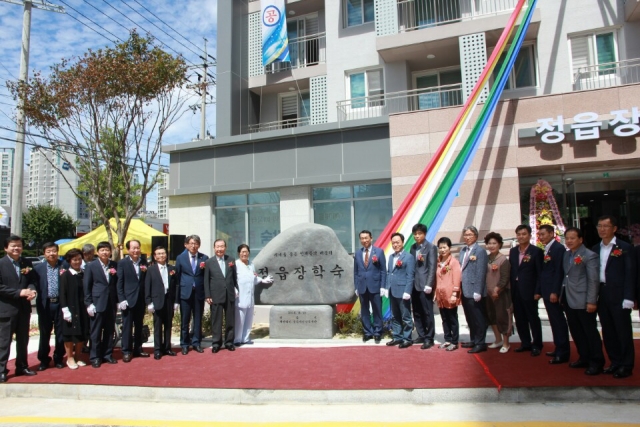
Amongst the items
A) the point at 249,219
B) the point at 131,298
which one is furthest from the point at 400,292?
the point at 249,219

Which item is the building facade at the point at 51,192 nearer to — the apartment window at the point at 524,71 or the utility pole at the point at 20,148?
the utility pole at the point at 20,148

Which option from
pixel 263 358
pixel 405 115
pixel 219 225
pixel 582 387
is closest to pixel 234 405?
pixel 263 358

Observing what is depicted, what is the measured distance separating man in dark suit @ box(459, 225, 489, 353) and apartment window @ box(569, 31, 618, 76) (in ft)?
29.7

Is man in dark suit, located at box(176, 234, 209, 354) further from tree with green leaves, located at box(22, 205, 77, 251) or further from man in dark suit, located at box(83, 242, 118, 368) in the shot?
tree with green leaves, located at box(22, 205, 77, 251)

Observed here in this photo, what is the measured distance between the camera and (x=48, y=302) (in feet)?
21.9

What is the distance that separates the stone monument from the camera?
8070 millimetres

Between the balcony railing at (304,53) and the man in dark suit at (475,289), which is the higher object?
the balcony railing at (304,53)

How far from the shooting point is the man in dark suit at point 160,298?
278 inches

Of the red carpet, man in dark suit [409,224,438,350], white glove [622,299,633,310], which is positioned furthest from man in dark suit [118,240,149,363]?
white glove [622,299,633,310]

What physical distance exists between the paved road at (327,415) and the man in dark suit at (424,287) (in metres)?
2.09

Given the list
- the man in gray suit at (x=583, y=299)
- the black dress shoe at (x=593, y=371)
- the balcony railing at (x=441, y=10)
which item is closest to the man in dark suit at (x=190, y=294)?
the man in gray suit at (x=583, y=299)

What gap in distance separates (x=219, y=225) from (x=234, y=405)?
1109 cm

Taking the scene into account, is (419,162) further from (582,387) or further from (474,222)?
(582,387)

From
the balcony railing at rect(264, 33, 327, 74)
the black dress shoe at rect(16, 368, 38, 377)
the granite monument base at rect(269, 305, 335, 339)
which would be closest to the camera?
the black dress shoe at rect(16, 368, 38, 377)
